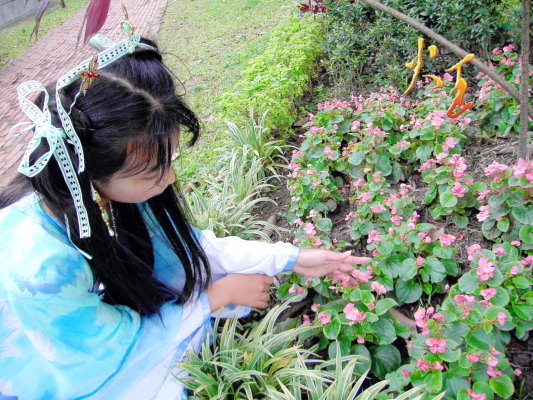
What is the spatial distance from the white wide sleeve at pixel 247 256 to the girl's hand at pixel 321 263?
33 millimetres

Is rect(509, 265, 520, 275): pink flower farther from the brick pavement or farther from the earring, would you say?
the brick pavement

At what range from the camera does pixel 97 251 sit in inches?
53.9

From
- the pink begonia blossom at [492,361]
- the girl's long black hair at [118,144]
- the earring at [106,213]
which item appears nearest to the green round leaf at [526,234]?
the pink begonia blossom at [492,361]

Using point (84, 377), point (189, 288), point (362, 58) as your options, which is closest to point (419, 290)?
point (189, 288)

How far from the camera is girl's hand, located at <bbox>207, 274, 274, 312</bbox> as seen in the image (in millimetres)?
Result: 1644

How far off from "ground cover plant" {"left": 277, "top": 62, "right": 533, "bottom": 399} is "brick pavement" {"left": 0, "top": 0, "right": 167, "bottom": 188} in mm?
3359

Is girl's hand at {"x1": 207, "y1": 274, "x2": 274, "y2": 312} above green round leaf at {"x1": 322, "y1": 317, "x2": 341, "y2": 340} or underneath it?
above

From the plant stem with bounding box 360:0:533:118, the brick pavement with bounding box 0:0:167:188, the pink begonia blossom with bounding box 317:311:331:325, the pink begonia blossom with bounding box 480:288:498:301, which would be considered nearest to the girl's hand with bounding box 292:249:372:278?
the pink begonia blossom with bounding box 317:311:331:325

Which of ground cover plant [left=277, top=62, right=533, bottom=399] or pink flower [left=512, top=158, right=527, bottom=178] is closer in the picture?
ground cover plant [left=277, top=62, right=533, bottom=399]

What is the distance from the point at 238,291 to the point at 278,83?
1765 millimetres

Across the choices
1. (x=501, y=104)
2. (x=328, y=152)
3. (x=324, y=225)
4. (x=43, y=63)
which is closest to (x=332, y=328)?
(x=324, y=225)

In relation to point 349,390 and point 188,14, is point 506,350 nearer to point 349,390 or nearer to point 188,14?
point 349,390

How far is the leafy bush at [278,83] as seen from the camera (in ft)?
9.75

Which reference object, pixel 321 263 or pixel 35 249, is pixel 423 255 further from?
pixel 35 249
